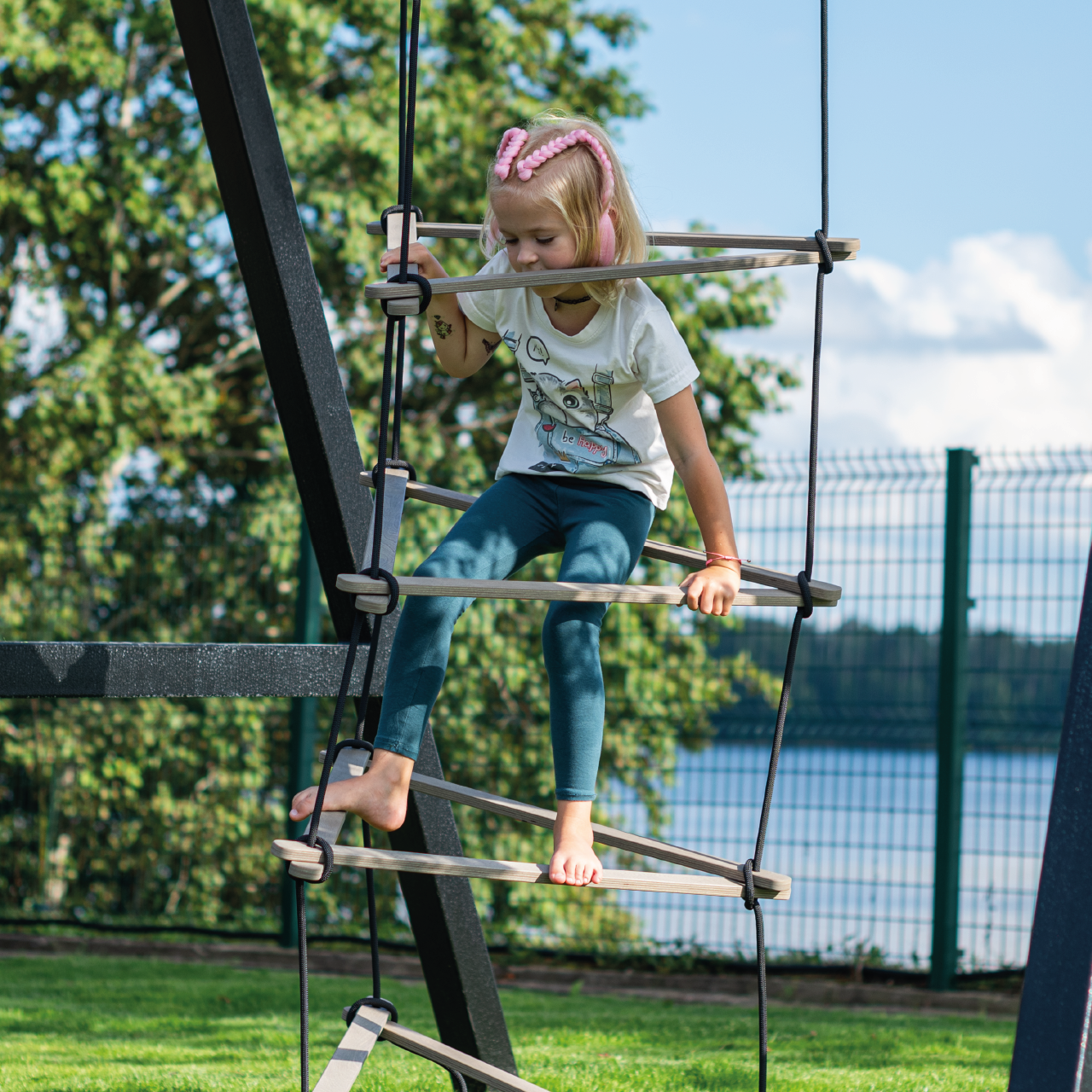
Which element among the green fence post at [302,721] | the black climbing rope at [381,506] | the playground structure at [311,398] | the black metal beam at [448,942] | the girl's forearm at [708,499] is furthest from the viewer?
the green fence post at [302,721]

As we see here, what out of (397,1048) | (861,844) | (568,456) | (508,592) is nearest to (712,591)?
(508,592)

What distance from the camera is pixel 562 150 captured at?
2113 millimetres

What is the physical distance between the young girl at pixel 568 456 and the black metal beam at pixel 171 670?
0.39 metres

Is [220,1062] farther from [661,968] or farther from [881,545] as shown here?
[881,545]

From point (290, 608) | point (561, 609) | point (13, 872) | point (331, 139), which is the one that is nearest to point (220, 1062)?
point (561, 609)

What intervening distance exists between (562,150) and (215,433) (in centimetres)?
716

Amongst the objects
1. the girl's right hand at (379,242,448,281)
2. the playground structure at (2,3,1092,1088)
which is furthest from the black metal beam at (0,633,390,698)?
the girl's right hand at (379,242,448,281)

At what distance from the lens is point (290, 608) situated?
5.74m

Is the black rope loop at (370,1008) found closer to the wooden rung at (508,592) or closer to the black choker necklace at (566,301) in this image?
the wooden rung at (508,592)

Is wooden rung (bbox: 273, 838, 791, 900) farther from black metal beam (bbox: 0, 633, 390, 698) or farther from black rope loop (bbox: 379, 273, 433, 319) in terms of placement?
black rope loop (bbox: 379, 273, 433, 319)

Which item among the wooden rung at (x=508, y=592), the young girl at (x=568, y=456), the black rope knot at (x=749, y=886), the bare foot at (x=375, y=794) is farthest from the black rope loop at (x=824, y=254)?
the bare foot at (x=375, y=794)

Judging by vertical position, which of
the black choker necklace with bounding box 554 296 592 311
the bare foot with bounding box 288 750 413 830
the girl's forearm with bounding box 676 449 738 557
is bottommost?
the bare foot with bounding box 288 750 413 830

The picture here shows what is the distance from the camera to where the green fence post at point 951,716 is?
184 inches

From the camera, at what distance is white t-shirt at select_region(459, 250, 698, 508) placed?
2.14 metres
